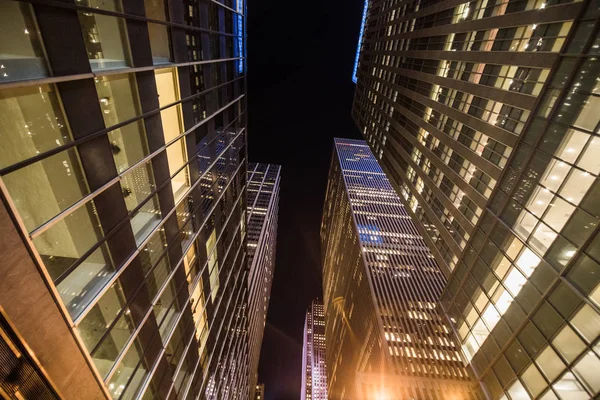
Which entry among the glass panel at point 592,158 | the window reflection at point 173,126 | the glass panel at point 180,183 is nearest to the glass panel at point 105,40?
the window reflection at point 173,126

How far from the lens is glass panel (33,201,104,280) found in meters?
7.12

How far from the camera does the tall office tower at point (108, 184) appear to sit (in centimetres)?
622

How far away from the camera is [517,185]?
752 inches

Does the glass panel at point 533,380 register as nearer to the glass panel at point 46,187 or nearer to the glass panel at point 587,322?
the glass panel at point 587,322

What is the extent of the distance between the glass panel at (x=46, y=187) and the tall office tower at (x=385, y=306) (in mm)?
28766

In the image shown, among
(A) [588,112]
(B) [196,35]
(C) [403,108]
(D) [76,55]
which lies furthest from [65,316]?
(C) [403,108]

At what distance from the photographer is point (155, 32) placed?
36.3ft

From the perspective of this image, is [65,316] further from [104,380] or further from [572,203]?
[572,203]

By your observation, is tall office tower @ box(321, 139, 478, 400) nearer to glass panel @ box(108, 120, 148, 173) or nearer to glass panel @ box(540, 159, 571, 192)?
glass panel @ box(540, 159, 571, 192)

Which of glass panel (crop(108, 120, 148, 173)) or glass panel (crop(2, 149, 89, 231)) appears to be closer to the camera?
glass panel (crop(2, 149, 89, 231))

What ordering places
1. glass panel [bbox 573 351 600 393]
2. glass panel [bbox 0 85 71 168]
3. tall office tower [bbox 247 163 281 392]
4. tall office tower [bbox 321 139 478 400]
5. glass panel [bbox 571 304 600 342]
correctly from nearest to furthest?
glass panel [bbox 0 85 71 168]
glass panel [bbox 573 351 600 393]
glass panel [bbox 571 304 600 342]
tall office tower [bbox 321 139 478 400]
tall office tower [bbox 247 163 281 392]

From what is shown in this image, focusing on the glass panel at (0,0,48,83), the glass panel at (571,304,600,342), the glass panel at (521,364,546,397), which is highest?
the glass panel at (0,0,48,83)

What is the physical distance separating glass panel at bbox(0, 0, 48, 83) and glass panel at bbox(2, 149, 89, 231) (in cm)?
205

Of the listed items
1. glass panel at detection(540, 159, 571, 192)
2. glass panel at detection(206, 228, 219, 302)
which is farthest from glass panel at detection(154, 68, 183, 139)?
glass panel at detection(540, 159, 571, 192)
